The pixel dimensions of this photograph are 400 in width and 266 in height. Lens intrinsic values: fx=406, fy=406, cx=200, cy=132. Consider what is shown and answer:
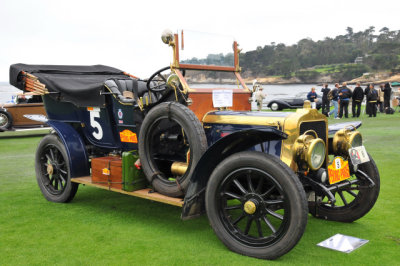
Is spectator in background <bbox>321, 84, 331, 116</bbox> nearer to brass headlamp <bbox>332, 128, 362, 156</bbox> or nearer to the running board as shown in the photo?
brass headlamp <bbox>332, 128, 362, 156</bbox>

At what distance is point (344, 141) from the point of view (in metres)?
3.92

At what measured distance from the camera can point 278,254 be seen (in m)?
3.13

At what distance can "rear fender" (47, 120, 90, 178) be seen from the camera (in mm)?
4965

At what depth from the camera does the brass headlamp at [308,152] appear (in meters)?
3.34

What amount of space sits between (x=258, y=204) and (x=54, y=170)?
306 centimetres

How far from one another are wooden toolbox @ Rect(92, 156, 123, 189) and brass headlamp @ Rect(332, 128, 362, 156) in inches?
89.9

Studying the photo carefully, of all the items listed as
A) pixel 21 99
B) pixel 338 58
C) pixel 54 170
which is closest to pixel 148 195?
pixel 54 170

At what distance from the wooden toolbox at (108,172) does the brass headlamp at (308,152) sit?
6.61ft

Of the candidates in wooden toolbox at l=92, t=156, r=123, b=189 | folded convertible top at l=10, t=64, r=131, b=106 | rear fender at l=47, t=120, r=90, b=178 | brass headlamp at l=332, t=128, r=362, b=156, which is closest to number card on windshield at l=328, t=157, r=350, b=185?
brass headlamp at l=332, t=128, r=362, b=156

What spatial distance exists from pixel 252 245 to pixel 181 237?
799 millimetres

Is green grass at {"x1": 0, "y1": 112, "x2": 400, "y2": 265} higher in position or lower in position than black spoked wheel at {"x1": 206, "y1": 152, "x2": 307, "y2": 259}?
lower

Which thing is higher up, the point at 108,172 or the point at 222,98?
the point at 222,98

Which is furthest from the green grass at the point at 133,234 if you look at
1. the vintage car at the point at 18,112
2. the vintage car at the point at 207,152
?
the vintage car at the point at 18,112

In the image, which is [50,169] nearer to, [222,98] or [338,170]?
[222,98]
